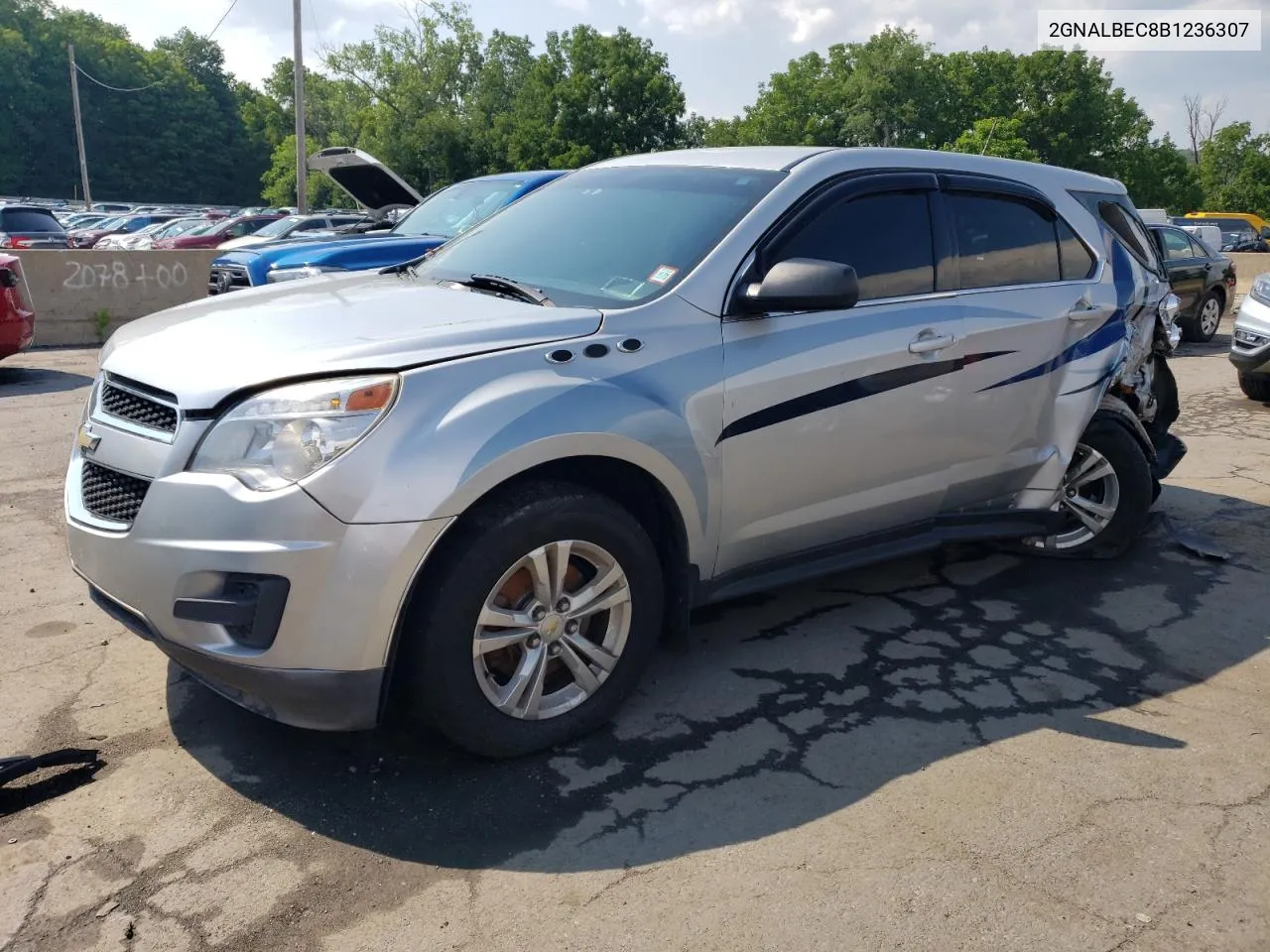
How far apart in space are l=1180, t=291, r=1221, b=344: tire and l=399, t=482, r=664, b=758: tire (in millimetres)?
14157

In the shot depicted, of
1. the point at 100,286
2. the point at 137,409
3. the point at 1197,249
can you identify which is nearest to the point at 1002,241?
the point at 137,409

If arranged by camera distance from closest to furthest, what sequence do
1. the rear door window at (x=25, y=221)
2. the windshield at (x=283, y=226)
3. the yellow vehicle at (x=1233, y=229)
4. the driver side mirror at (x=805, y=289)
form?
1. the driver side mirror at (x=805, y=289)
2. the rear door window at (x=25, y=221)
3. the windshield at (x=283, y=226)
4. the yellow vehicle at (x=1233, y=229)

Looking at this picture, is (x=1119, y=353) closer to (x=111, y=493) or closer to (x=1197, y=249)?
(x=111, y=493)

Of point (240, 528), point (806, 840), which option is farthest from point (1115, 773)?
point (240, 528)

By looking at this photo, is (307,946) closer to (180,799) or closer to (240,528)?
(180,799)

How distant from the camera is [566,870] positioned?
110 inches

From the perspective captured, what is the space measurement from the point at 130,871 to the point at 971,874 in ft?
7.14

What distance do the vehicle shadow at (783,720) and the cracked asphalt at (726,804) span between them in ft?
0.04

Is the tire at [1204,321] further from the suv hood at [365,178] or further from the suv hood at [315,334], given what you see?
the suv hood at [315,334]

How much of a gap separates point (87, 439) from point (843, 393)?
8.34 ft

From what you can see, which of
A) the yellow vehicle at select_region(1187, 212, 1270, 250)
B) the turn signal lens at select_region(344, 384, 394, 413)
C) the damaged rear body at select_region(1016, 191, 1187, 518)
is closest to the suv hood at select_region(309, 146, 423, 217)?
the damaged rear body at select_region(1016, 191, 1187, 518)

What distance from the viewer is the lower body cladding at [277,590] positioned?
280 cm

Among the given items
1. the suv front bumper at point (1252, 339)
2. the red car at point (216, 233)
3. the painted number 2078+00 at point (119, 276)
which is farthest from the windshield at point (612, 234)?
the red car at point (216, 233)

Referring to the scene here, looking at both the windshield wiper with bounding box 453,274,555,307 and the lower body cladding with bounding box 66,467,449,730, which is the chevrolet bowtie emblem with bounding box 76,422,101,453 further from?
the windshield wiper with bounding box 453,274,555,307
